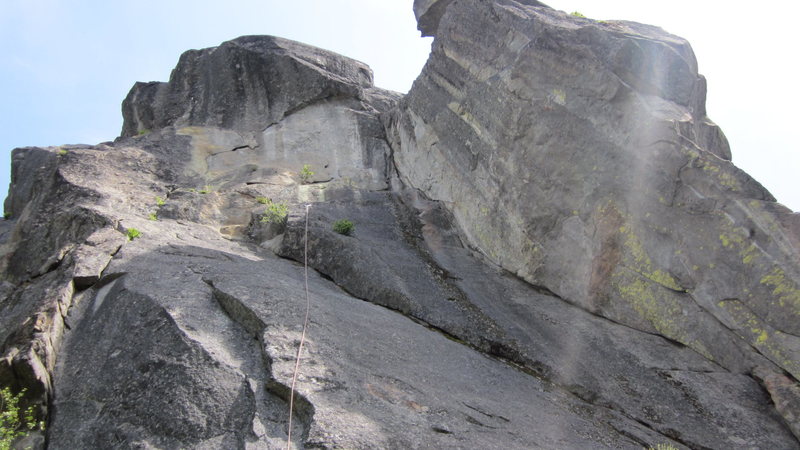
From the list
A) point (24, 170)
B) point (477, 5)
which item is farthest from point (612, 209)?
point (24, 170)

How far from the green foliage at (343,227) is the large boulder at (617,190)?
280 cm

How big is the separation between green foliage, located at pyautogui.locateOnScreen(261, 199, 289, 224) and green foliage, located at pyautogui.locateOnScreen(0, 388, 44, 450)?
7043mm

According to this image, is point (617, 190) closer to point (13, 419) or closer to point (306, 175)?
point (306, 175)

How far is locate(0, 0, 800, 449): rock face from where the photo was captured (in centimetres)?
812

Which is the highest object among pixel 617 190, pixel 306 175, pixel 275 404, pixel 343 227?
pixel 617 190

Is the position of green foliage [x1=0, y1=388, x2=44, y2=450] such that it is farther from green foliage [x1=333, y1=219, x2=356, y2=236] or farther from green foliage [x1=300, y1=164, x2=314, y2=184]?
green foliage [x1=300, y1=164, x2=314, y2=184]

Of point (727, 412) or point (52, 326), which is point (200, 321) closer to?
point (52, 326)

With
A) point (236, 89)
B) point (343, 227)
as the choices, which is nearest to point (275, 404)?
point (343, 227)

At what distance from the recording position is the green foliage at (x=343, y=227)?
14016 mm

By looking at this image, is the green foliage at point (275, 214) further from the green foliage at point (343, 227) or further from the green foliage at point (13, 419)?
the green foliage at point (13, 419)

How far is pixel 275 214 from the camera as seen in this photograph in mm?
14602

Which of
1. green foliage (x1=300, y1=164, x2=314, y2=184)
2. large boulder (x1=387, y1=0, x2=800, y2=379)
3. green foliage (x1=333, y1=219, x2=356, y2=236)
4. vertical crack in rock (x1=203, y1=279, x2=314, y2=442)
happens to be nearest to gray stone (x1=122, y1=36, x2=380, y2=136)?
green foliage (x1=300, y1=164, x2=314, y2=184)

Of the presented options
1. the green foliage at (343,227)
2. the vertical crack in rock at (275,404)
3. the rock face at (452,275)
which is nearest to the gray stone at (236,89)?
the rock face at (452,275)

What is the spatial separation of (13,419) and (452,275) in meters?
8.13
